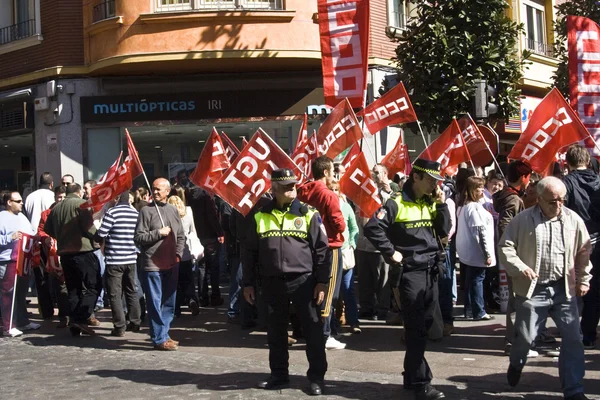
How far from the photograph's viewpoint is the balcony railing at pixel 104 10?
57.4ft

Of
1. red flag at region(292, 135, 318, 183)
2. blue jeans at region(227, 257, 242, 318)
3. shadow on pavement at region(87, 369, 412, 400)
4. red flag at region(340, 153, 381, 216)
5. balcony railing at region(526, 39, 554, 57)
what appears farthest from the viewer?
balcony railing at region(526, 39, 554, 57)

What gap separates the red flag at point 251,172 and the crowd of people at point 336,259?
1.03 feet

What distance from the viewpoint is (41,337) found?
10562 mm

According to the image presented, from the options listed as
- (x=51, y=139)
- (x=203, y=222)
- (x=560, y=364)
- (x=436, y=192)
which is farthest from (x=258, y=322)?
(x=51, y=139)

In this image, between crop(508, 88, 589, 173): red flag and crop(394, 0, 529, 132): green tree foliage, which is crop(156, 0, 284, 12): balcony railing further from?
crop(508, 88, 589, 173): red flag

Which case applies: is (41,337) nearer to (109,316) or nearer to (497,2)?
(109,316)

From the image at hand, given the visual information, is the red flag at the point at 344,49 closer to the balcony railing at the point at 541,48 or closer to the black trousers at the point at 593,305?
the black trousers at the point at 593,305

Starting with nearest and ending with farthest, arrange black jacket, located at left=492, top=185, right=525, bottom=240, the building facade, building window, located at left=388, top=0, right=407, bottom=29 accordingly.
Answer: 1. black jacket, located at left=492, top=185, right=525, bottom=240
2. the building facade
3. building window, located at left=388, top=0, right=407, bottom=29

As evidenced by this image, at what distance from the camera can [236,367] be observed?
820 cm

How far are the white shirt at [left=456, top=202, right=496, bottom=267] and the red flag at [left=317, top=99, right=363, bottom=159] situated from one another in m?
1.70

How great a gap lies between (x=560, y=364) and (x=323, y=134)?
5.26 meters

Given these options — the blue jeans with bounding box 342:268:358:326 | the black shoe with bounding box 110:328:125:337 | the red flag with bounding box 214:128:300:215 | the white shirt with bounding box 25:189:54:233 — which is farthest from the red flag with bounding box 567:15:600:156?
the white shirt with bounding box 25:189:54:233

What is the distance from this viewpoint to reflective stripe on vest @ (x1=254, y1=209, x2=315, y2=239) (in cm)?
709

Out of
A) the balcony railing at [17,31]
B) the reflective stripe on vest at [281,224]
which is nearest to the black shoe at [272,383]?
the reflective stripe on vest at [281,224]
